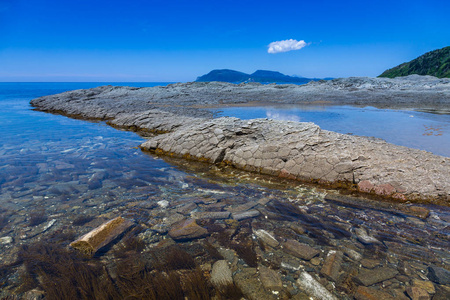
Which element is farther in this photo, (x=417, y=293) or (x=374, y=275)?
(x=374, y=275)

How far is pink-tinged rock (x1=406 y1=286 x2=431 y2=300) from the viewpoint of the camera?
3.93m

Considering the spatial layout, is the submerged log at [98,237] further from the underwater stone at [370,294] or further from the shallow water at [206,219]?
the underwater stone at [370,294]

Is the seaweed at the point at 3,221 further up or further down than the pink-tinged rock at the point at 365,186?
further down

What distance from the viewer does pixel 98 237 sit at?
5266mm

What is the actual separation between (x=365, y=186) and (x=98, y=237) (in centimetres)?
773

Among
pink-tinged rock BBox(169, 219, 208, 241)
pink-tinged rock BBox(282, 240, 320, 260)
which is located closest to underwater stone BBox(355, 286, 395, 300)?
pink-tinged rock BBox(282, 240, 320, 260)

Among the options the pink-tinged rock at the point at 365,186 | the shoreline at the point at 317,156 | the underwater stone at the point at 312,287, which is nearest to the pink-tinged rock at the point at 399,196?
the shoreline at the point at 317,156

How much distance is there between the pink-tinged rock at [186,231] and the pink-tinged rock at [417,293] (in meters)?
3.84

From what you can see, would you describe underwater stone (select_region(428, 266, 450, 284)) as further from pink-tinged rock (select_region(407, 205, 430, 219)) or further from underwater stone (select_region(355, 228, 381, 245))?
pink-tinged rock (select_region(407, 205, 430, 219))

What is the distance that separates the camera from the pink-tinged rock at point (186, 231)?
5.58 metres

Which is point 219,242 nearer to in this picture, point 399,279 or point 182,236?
point 182,236

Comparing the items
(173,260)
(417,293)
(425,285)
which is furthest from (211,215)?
(425,285)

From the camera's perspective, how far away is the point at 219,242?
5414 millimetres

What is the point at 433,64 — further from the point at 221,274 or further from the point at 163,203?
the point at 221,274
